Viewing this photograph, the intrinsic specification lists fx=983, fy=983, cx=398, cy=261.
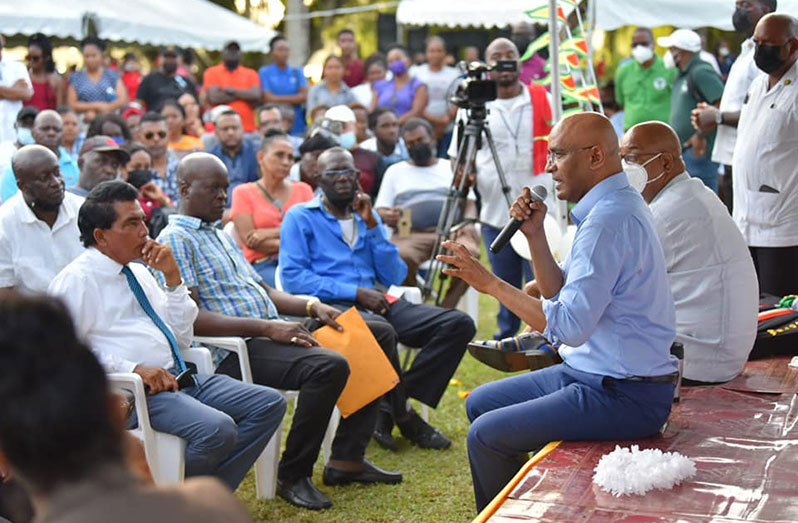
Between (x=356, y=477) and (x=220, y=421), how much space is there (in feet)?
3.34

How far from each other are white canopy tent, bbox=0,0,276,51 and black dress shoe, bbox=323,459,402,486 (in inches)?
280

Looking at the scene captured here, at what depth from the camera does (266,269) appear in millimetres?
5711

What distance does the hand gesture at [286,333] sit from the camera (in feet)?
13.9

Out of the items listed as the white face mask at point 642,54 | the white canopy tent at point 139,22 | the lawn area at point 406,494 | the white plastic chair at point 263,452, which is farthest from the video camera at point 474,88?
the white canopy tent at point 139,22

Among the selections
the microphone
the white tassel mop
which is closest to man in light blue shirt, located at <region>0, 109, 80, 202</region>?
the microphone

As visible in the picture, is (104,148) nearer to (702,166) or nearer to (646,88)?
(702,166)

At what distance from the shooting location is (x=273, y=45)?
11.0 m

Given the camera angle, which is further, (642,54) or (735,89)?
(642,54)

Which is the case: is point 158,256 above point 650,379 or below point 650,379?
above

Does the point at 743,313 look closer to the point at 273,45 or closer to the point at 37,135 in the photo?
the point at 37,135

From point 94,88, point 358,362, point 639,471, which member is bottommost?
point 358,362

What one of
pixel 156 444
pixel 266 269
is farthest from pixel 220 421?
pixel 266 269

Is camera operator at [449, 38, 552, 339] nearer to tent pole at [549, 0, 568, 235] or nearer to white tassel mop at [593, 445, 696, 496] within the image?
tent pole at [549, 0, 568, 235]

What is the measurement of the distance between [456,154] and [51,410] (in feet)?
17.1
